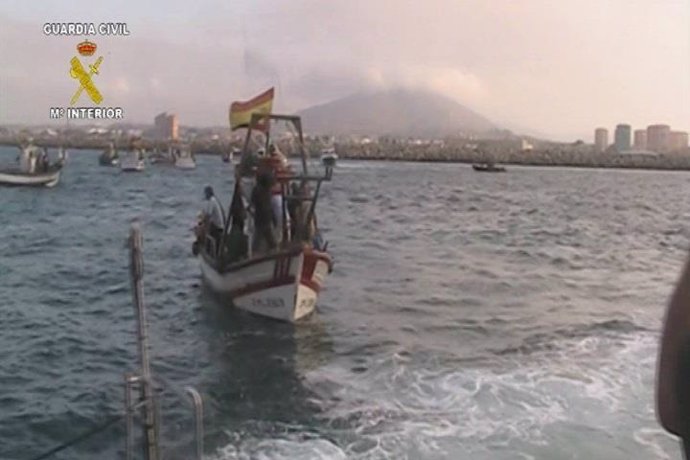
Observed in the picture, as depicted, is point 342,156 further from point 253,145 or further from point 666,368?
point 666,368

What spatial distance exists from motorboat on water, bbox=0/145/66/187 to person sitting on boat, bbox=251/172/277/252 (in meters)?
29.1

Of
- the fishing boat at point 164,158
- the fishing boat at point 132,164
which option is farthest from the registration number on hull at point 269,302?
the fishing boat at point 164,158

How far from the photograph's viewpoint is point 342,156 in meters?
108

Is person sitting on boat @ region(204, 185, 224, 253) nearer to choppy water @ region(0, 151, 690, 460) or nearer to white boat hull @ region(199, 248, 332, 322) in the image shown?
choppy water @ region(0, 151, 690, 460)

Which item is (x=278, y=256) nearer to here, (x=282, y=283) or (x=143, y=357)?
(x=282, y=283)

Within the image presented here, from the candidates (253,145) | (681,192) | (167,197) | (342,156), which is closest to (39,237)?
(253,145)

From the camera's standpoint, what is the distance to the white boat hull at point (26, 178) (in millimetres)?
38219

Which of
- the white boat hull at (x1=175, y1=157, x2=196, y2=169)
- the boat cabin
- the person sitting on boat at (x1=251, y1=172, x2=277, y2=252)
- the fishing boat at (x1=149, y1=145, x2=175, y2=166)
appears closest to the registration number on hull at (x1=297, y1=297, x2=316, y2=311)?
the boat cabin

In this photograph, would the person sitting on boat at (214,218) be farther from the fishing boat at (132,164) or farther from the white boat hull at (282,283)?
the fishing boat at (132,164)

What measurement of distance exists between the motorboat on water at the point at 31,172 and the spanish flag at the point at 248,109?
27.8 m

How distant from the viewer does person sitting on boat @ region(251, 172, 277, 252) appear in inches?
471

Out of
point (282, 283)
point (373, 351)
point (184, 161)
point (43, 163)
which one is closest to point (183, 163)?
point (184, 161)

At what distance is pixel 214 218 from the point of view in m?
14.0

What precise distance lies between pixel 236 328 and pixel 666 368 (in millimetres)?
10887
